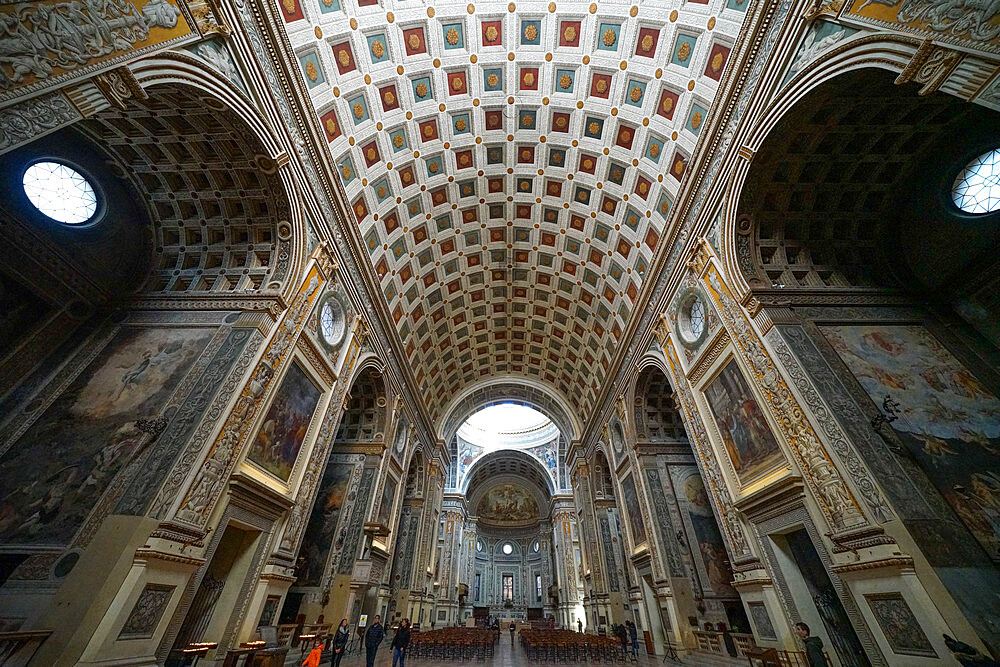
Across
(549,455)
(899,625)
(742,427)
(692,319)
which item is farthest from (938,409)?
(549,455)

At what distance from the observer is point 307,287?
11508 mm

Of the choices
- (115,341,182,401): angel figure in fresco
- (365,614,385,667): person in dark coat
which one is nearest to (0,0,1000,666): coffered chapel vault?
(115,341,182,401): angel figure in fresco

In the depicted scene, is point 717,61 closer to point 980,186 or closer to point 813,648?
point 980,186

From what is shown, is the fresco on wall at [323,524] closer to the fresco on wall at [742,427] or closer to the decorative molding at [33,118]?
the decorative molding at [33,118]

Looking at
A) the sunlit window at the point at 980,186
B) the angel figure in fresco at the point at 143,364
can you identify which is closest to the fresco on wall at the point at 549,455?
the sunlit window at the point at 980,186

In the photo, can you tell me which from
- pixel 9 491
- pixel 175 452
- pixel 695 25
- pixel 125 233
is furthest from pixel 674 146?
pixel 9 491

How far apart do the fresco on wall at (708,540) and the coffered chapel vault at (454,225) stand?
0.38 ft

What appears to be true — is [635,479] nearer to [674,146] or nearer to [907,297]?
[907,297]

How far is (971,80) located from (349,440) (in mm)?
19813

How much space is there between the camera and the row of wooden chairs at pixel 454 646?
1398 centimetres

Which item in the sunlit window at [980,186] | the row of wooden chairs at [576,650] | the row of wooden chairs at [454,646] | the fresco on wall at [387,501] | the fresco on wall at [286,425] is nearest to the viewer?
the sunlit window at [980,186]

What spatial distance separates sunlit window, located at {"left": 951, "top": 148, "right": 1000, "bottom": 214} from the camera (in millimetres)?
8969

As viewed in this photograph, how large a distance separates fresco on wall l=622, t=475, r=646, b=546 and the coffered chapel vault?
4.17 ft

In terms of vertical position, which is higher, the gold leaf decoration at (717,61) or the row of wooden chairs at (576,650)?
the gold leaf decoration at (717,61)
